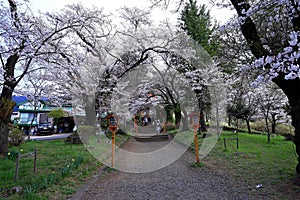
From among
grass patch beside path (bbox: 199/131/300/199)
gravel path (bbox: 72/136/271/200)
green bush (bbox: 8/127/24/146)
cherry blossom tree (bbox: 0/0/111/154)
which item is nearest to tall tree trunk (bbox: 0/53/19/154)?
cherry blossom tree (bbox: 0/0/111/154)

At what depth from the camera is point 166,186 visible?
4812 millimetres

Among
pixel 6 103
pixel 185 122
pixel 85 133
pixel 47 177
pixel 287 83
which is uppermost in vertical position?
pixel 287 83

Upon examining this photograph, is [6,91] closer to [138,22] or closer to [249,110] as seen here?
[138,22]

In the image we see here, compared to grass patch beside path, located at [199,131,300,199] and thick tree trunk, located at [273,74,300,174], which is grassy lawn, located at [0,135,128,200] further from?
thick tree trunk, located at [273,74,300,174]

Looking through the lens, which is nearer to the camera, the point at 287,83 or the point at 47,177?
the point at 287,83

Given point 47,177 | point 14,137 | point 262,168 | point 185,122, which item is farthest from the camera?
point 185,122

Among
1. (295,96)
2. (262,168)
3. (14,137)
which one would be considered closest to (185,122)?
(14,137)

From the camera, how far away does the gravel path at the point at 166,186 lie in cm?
419

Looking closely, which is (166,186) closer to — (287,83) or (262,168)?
(262,168)

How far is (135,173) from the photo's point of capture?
6.14 metres

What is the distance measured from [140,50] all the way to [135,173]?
311 inches

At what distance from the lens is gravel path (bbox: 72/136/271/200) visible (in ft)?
13.7

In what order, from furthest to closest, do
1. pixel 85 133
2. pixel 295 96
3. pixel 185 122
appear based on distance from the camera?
pixel 185 122
pixel 85 133
pixel 295 96

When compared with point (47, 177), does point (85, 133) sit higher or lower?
higher
